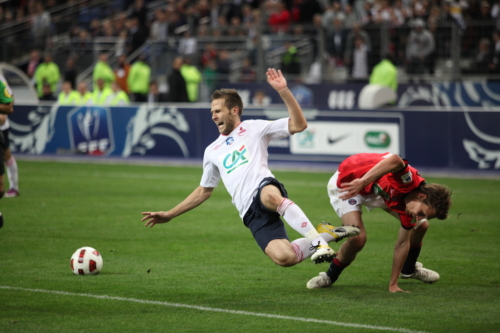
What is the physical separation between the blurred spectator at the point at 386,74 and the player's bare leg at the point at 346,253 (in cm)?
1406

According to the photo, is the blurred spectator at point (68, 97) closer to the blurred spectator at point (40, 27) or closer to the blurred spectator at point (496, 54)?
the blurred spectator at point (40, 27)

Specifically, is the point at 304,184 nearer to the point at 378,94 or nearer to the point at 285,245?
the point at 378,94

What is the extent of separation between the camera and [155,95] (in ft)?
76.8

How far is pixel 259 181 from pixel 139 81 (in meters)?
18.5

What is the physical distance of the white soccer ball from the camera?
25.5 ft

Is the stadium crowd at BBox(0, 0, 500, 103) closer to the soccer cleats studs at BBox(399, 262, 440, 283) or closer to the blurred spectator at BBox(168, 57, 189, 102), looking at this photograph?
the blurred spectator at BBox(168, 57, 189, 102)

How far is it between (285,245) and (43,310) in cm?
213

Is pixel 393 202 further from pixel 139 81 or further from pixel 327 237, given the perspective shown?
pixel 139 81

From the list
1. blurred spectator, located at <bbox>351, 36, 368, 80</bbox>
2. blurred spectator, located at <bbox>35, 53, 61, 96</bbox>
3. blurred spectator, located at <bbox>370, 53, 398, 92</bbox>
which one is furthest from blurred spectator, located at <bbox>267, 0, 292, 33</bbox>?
blurred spectator, located at <bbox>35, 53, 61, 96</bbox>

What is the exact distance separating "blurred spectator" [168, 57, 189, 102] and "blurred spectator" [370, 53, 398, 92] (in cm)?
564

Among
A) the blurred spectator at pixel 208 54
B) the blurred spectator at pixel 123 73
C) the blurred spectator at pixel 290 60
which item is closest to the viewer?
the blurred spectator at pixel 290 60

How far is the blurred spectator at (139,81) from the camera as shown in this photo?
24.5 meters

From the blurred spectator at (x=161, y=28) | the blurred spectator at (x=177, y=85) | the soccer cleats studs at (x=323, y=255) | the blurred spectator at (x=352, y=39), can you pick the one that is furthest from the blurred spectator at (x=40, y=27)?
the soccer cleats studs at (x=323, y=255)

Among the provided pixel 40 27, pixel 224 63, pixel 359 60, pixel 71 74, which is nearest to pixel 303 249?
pixel 359 60
